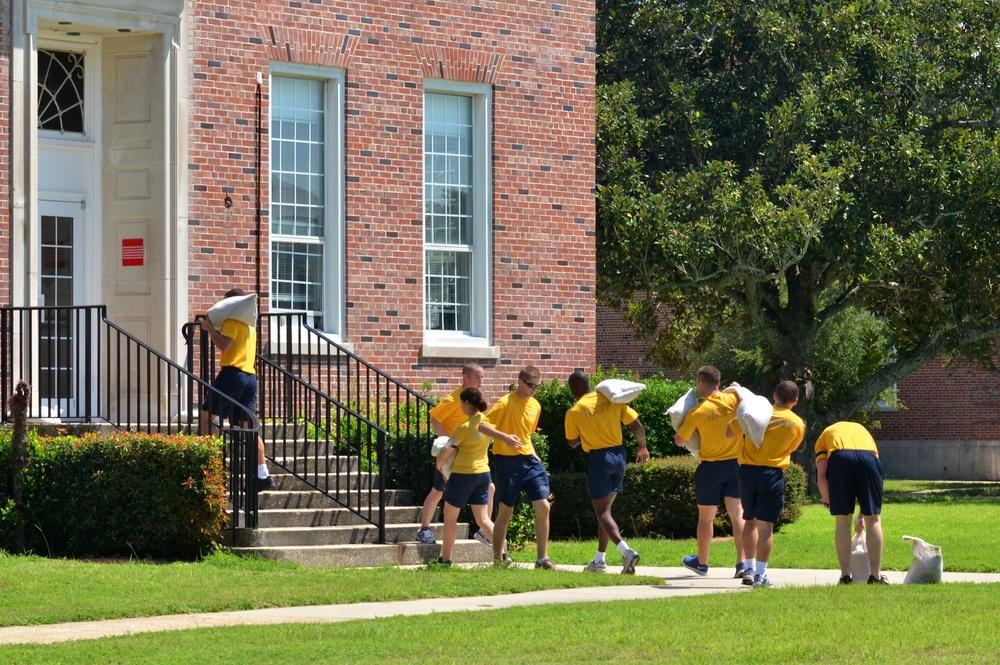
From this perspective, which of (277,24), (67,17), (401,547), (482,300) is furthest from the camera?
(482,300)

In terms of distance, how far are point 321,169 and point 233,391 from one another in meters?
3.77

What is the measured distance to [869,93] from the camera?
1009 inches

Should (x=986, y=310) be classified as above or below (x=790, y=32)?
below

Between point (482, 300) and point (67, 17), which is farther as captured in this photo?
point (482, 300)

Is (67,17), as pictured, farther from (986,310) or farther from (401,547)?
(986,310)

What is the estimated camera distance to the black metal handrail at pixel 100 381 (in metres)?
13.9

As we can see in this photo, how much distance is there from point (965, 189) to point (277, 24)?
12484mm

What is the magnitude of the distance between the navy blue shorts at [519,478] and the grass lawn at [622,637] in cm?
259

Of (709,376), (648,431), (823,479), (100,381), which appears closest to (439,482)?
(709,376)

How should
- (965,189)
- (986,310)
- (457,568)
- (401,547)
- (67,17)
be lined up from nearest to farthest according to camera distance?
1. (457,568)
2. (401,547)
3. (67,17)
4. (965,189)
5. (986,310)

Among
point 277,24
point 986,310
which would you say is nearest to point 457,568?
point 277,24

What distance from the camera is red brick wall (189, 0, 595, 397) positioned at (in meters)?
16.5

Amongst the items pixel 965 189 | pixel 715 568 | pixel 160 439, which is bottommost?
pixel 715 568

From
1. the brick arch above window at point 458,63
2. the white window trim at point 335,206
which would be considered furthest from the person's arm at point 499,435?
the brick arch above window at point 458,63
